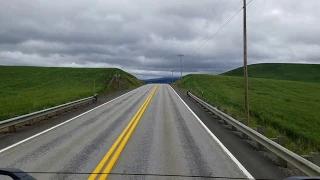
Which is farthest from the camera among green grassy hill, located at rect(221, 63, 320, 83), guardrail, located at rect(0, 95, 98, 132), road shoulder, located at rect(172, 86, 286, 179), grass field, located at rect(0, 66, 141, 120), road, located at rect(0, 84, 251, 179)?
green grassy hill, located at rect(221, 63, 320, 83)

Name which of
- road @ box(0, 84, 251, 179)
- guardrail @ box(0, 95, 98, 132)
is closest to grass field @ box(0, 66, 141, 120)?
guardrail @ box(0, 95, 98, 132)

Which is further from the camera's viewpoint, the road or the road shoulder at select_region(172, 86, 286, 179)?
the road shoulder at select_region(172, 86, 286, 179)

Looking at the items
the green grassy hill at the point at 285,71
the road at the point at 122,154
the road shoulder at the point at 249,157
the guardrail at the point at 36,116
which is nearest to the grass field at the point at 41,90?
the guardrail at the point at 36,116

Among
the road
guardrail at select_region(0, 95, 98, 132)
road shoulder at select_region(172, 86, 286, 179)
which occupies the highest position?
guardrail at select_region(0, 95, 98, 132)

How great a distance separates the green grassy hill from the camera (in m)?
139

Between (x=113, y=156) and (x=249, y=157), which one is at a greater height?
(x=113, y=156)

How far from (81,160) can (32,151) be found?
2013 millimetres

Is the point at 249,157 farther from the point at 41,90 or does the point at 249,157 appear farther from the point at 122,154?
the point at 41,90

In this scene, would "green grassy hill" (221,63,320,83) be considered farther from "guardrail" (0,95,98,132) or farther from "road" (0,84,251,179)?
"road" (0,84,251,179)

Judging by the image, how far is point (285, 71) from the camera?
15825 cm

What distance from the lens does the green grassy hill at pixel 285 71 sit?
5465 inches

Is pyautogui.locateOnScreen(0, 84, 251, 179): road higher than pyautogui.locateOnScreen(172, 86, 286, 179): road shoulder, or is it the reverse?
pyautogui.locateOnScreen(0, 84, 251, 179): road

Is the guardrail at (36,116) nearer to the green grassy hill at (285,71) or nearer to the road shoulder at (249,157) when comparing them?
the road shoulder at (249,157)

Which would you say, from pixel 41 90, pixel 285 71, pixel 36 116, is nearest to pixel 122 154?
pixel 36 116
